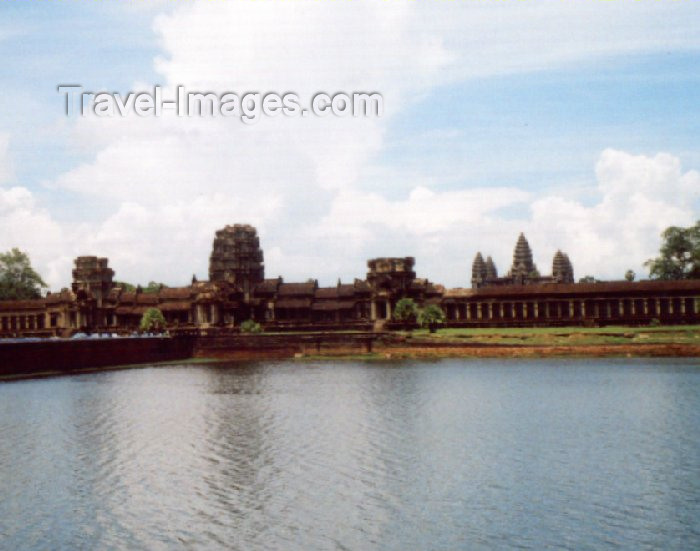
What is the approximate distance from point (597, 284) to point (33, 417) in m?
79.9

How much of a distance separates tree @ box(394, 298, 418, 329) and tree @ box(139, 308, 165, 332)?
34.0 meters

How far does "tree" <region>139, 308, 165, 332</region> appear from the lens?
116 metres

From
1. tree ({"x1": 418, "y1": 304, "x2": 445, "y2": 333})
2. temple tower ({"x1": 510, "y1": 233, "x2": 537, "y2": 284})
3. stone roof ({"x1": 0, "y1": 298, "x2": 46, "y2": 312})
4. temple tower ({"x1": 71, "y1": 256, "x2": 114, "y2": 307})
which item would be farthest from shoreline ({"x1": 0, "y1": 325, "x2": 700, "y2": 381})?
temple tower ({"x1": 510, "y1": 233, "x2": 537, "y2": 284})

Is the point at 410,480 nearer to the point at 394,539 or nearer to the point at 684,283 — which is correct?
the point at 394,539

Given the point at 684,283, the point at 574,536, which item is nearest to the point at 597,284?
the point at 684,283

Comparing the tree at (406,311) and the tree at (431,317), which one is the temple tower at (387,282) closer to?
the tree at (406,311)

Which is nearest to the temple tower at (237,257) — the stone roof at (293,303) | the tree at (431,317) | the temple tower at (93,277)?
the stone roof at (293,303)

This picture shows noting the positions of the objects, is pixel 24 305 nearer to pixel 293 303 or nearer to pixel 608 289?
pixel 293 303

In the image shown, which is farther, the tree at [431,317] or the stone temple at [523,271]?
the stone temple at [523,271]

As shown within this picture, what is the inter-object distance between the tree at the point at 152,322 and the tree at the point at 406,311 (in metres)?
34.0

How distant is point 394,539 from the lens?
2373 cm

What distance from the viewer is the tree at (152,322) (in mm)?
115688

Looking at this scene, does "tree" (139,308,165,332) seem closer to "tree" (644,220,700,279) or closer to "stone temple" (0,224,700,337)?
"stone temple" (0,224,700,337)

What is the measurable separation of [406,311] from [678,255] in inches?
1873
